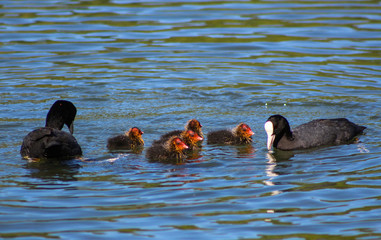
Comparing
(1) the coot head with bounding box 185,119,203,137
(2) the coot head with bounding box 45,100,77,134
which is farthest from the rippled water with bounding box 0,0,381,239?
(1) the coot head with bounding box 185,119,203,137

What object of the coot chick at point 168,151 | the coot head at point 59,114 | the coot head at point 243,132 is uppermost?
the coot head at point 59,114

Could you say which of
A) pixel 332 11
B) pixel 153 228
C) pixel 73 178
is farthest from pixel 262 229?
pixel 332 11

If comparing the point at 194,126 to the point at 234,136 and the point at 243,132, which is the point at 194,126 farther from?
the point at 243,132

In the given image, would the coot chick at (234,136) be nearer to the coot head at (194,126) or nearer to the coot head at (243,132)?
the coot head at (243,132)

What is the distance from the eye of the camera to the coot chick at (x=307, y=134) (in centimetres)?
925

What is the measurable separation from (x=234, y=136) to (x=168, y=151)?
117 centimetres

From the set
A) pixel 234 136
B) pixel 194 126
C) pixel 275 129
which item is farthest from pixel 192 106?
pixel 275 129

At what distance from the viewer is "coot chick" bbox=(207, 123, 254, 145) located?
30.8ft

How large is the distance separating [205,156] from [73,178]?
186cm

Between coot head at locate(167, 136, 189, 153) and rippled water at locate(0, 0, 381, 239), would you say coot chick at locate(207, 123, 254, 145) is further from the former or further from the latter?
coot head at locate(167, 136, 189, 153)

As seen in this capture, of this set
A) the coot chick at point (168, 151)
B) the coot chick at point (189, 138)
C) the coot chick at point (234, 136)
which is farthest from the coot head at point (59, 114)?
the coot chick at point (234, 136)

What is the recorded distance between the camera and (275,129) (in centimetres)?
920

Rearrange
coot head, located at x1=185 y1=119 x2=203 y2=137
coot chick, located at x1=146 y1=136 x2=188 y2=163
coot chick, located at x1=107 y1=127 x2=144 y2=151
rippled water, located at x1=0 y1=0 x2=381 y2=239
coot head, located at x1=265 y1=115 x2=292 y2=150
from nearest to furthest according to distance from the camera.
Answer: rippled water, located at x1=0 y1=0 x2=381 y2=239 < coot chick, located at x1=146 y1=136 x2=188 y2=163 < coot head, located at x1=265 y1=115 x2=292 y2=150 < coot chick, located at x1=107 y1=127 x2=144 y2=151 < coot head, located at x1=185 y1=119 x2=203 y2=137

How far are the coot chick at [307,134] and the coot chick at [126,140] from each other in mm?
1783
